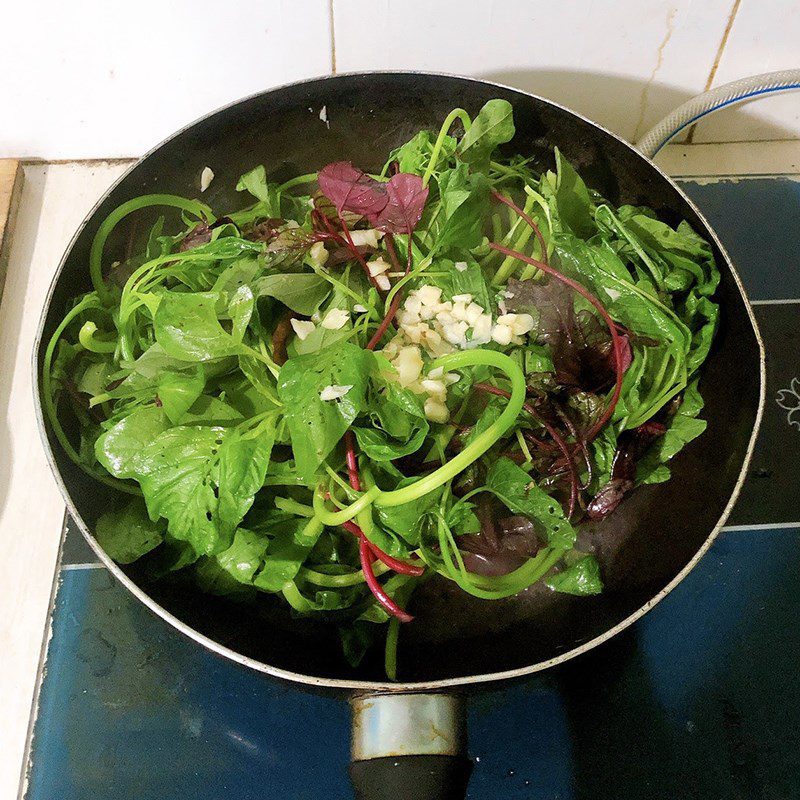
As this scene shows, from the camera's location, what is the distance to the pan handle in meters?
0.52

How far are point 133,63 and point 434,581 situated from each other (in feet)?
2.44

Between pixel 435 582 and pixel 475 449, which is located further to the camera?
pixel 435 582

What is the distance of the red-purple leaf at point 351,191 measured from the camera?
0.70 metres

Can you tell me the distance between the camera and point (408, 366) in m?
0.62

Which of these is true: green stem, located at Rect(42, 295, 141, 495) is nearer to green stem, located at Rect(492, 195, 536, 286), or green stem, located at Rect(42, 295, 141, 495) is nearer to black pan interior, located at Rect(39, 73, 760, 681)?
black pan interior, located at Rect(39, 73, 760, 681)

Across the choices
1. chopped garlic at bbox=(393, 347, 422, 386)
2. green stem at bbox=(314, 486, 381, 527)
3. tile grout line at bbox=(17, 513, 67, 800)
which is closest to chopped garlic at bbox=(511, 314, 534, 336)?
chopped garlic at bbox=(393, 347, 422, 386)

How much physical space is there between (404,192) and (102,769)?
0.61m

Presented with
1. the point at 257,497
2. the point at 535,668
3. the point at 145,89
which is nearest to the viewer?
the point at 535,668

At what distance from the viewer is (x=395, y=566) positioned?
612 mm

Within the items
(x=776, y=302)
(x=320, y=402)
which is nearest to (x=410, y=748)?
(x=320, y=402)

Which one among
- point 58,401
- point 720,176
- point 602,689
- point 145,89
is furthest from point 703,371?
point 145,89

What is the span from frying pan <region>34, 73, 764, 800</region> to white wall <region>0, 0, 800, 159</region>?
15 centimetres

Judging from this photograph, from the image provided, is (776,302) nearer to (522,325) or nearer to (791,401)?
(791,401)

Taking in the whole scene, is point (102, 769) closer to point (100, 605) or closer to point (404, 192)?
point (100, 605)
